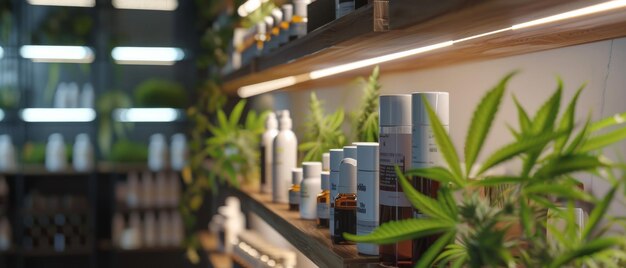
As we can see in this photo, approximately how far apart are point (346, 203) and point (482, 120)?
72cm

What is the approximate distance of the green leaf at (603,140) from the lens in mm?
731

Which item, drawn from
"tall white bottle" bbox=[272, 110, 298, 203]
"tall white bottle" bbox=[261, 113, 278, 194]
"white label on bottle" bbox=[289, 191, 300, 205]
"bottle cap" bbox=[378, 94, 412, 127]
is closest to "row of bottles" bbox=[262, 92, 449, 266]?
"bottle cap" bbox=[378, 94, 412, 127]

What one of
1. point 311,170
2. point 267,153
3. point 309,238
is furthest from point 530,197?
point 267,153

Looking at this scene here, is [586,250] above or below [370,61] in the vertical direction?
below

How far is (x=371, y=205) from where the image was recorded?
1.30m

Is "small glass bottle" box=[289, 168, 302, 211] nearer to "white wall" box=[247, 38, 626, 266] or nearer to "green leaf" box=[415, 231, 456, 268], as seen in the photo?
"white wall" box=[247, 38, 626, 266]

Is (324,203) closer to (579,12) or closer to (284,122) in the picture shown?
(284,122)

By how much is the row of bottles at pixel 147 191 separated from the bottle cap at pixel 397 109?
484 cm

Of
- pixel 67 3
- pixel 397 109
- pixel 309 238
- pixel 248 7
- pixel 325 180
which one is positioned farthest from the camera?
pixel 67 3

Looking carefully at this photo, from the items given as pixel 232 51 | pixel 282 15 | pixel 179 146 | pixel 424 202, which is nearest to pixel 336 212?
pixel 424 202

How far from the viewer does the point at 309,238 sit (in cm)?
156

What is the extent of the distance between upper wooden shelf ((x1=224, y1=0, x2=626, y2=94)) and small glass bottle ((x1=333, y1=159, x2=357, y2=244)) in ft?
0.79

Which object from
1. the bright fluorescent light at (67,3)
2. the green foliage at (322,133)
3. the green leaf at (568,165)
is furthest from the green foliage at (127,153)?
the green leaf at (568,165)

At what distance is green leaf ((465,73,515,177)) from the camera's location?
0.78 meters
